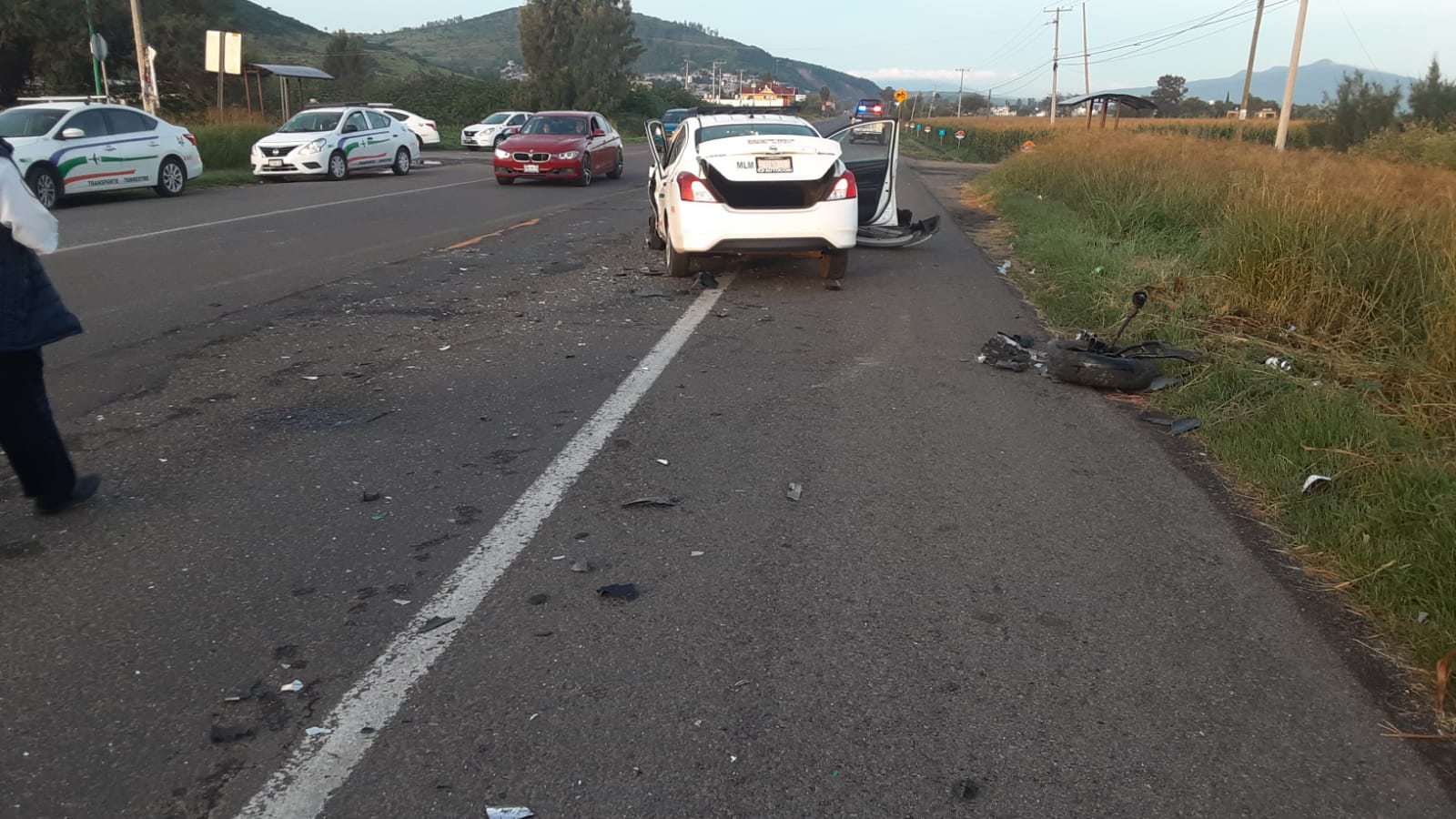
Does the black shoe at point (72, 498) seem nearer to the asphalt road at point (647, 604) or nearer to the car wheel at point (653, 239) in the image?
the asphalt road at point (647, 604)

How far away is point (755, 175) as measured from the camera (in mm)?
9492

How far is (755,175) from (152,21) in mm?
38129

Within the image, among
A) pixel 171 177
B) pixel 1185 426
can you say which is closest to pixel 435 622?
pixel 1185 426

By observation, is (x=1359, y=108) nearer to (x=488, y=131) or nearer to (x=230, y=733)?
(x=488, y=131)

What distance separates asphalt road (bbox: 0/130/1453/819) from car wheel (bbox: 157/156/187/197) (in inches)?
481

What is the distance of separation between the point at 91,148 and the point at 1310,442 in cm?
1773

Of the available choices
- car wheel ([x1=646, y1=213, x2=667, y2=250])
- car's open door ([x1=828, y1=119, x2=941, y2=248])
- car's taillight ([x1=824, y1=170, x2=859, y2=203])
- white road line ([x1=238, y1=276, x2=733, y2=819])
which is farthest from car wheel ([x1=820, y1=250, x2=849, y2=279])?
white road line ([x1=238, y1=276, x2=733, y2=819])

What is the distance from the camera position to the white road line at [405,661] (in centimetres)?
269

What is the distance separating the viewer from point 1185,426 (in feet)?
20.0

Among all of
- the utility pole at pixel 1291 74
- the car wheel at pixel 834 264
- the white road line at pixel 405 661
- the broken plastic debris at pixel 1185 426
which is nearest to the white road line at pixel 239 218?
the car wheel at pixel 834 264

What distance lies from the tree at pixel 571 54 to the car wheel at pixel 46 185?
5335 cm

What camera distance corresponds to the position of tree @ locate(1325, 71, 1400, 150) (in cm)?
4012

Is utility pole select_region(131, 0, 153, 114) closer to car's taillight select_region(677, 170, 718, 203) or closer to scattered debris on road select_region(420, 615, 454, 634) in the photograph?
car's taillight select_region(677, 170, 718, 203)

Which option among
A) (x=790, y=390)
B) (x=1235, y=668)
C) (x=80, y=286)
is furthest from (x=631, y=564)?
(x=80, y=286)
